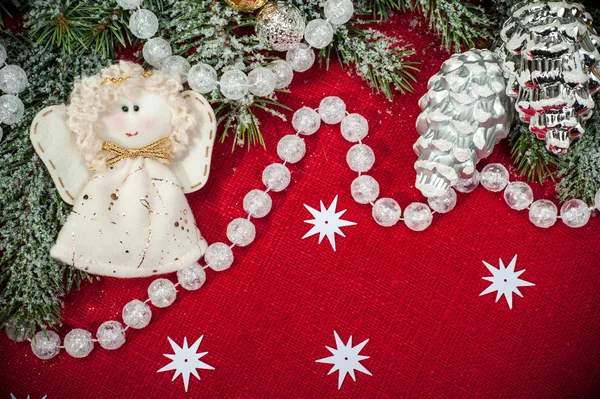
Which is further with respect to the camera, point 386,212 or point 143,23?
point 386,212

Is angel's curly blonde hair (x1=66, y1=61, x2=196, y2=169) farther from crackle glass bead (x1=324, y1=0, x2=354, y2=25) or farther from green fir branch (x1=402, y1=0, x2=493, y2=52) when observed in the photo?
green fir branch (x1=402, y1=0, x2=493, y2=52)

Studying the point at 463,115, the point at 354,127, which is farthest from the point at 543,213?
the point at 354,127

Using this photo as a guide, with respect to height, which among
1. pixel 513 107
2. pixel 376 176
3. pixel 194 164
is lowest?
pixel 194 164

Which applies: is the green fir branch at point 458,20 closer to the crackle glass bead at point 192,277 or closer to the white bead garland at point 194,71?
the white bead garland at point 194,71

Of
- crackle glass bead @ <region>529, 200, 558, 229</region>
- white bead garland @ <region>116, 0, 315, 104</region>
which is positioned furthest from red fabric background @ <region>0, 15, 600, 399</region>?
white bead garland @ <region>116, 0, 315, 104</region>

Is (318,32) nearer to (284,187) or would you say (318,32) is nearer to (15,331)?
(284,187)

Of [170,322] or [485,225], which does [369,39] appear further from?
[170,322]

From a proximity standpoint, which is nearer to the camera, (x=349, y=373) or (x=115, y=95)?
(x=115, y=95)

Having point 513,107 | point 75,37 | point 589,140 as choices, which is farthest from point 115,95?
point 589,140
